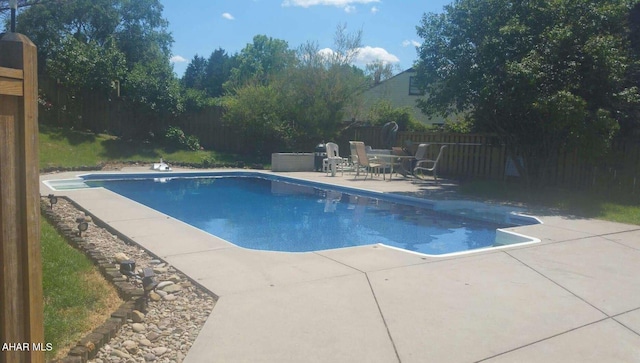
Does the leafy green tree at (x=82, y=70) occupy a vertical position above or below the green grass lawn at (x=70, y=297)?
above

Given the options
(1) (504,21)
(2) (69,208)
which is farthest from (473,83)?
(2) (69,208)

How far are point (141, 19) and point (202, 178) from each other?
1658cm

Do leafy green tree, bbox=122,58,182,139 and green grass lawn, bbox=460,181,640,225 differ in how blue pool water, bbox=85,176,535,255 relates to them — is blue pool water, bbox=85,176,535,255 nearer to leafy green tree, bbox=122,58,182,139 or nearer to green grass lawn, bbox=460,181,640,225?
green grass lawn, bbox=460,181,640,225

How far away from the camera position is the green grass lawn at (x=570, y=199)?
30.9ft

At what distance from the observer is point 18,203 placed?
2.23m

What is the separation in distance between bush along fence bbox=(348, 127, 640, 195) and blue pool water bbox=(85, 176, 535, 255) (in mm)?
4012

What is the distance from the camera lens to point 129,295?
166 inches

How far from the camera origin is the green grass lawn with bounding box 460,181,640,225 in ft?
30.9

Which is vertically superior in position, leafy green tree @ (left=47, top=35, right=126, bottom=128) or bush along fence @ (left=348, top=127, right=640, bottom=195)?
leafy green tree @ (left=47, top=35, right=126, bottom=128)

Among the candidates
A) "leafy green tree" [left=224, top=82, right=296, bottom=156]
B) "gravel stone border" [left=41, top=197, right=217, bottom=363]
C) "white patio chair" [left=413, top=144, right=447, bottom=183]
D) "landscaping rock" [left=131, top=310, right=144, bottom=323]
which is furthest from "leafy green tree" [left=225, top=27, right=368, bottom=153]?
"landscaping rock" [left=131, top=310, right=144, bottom=323]

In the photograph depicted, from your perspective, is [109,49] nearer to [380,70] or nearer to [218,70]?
[380,70]

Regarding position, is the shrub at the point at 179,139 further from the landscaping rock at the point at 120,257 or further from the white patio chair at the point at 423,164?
the landscaping rock at the point at 120,257

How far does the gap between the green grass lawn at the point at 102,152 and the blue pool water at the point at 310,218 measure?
3.13 metres

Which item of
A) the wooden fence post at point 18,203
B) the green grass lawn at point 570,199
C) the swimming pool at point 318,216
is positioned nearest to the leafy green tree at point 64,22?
the swimming pool at point 318,216
